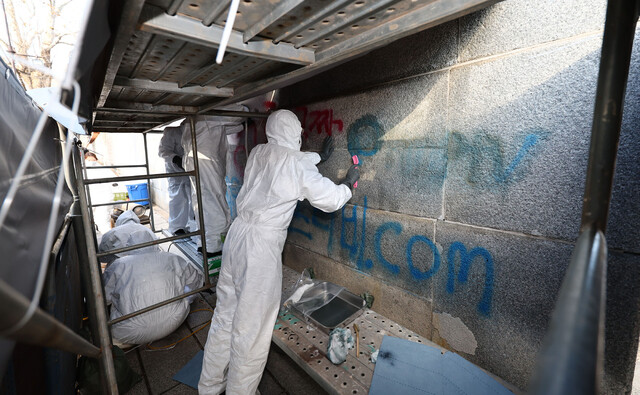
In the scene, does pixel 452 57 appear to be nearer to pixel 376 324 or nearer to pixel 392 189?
pixel 392 189

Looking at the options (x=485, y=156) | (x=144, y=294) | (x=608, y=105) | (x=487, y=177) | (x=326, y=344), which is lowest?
(x=326, y=344)

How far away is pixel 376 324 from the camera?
214cm

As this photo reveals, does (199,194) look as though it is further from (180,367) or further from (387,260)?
(387,260)

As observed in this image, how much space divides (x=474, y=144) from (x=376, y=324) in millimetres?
1425

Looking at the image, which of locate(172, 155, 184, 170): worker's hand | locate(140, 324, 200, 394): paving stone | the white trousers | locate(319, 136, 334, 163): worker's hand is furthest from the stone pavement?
locate(172, 155, 184, 170): worker's hand

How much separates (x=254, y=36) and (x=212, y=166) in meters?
2.80

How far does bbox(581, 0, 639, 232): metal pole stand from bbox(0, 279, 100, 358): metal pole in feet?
3.49

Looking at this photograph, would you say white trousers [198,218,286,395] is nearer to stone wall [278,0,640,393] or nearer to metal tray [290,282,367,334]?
metal tray [290,282,367,334]

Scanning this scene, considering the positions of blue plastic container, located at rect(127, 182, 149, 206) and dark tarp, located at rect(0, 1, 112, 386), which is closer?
dark tarp, located at rect(0, 1, 112, 386)

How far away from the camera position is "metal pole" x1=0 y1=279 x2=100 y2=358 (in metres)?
0.32

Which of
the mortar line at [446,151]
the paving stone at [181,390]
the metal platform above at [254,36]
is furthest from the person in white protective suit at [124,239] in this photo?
the mortar line at [446,151]

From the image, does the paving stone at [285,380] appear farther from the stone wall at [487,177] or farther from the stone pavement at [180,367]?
the stone wall at [487,177]

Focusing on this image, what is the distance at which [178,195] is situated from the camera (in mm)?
4578

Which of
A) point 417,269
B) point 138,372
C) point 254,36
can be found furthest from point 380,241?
point 138,372
